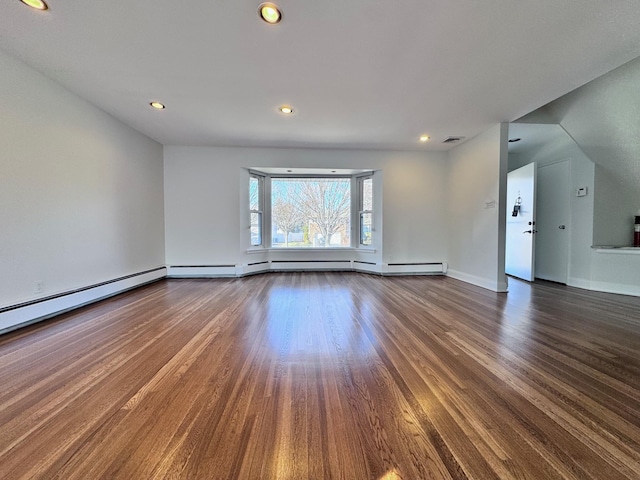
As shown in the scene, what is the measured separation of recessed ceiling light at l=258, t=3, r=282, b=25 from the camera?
67.3 inches

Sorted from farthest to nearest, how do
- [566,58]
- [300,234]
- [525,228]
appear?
[300,234], [525,228], [566,58]

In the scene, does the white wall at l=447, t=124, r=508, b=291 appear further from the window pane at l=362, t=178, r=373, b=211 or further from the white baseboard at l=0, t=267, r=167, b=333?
the white baseboard at l=0, t=267, r=167, b=333

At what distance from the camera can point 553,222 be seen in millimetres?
4562

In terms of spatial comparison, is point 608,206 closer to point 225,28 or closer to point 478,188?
point 478,188

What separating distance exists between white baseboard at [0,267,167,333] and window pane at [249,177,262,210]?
2321 millimetres

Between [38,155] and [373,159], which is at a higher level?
[373,159]

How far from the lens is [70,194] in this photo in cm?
288

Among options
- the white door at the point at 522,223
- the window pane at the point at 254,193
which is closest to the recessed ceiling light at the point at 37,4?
the window pane at the point at 254,193

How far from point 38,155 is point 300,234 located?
397cm

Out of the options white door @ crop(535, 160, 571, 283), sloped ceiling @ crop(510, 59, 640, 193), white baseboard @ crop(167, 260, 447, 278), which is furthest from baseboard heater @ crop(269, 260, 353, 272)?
sloped ceiling @ crop(510, 59, 640, 193)

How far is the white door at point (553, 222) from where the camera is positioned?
4.34 meters

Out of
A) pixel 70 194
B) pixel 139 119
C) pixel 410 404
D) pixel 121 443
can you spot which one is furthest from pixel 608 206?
pixel 70 194

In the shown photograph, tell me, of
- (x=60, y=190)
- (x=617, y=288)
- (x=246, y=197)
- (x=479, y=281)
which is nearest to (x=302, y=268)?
(x=246, y=197)

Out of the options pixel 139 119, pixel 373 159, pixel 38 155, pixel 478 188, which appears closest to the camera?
pixel 38 155
